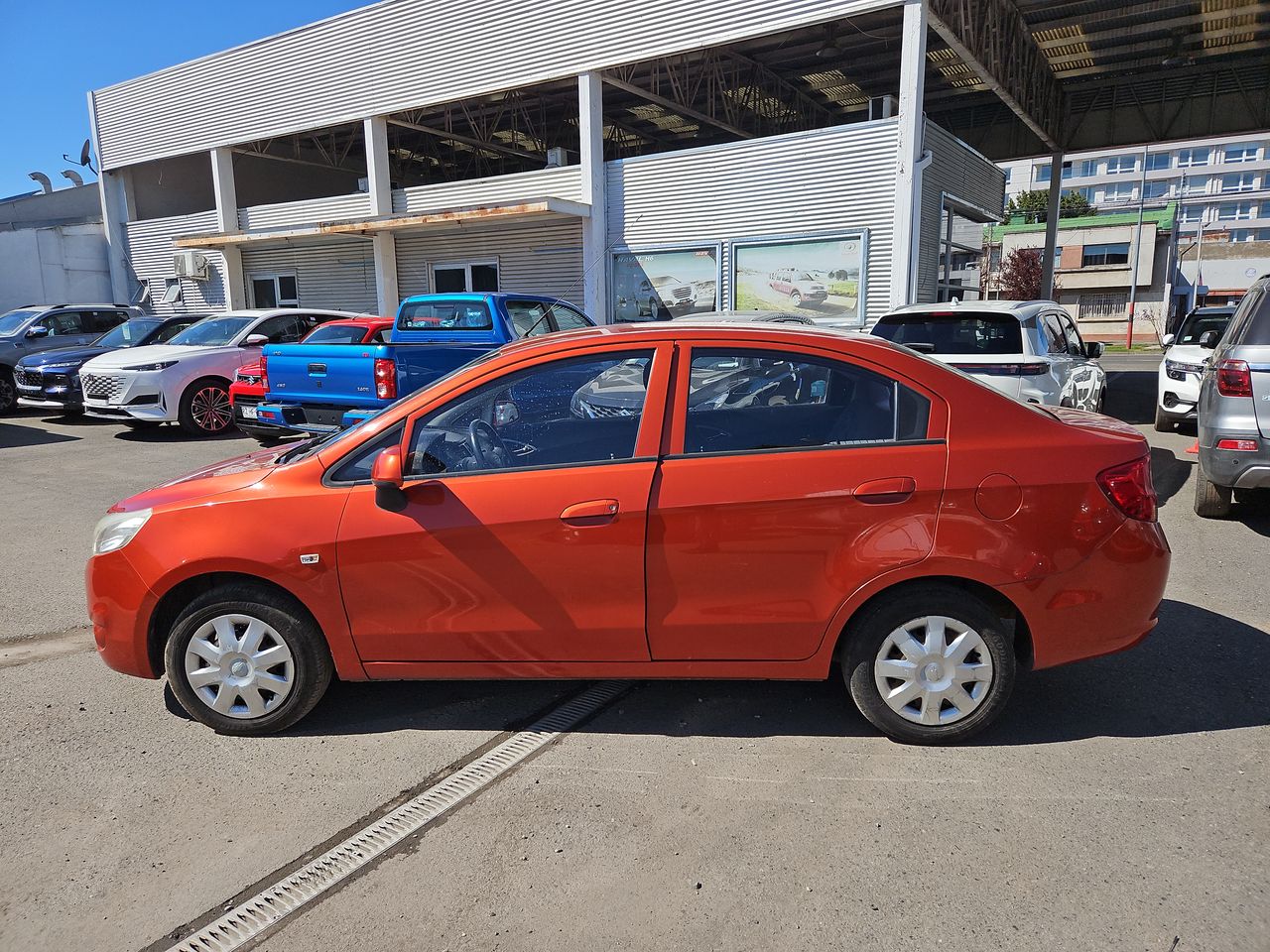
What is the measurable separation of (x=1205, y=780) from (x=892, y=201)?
39.1ft

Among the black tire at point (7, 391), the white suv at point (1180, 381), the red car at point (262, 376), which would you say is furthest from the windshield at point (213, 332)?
the white suv at point (1180, 381)

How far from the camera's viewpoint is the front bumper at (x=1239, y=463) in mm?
5688

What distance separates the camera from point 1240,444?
576cm

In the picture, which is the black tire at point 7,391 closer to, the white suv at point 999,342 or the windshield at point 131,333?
the windshield at point 131,333

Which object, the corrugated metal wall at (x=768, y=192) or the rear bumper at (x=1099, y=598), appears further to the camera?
the corrugated metal wall at (x=768, y=192)

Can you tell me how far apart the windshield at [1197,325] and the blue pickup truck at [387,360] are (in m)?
8.98

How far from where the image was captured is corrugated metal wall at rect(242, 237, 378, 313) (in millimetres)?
20672

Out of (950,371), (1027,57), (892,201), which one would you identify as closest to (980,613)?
(950,371)

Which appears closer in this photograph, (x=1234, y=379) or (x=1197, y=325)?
(x=1234, y=379)

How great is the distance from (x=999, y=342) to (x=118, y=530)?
273 inches

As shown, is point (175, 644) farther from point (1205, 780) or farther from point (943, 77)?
point (943, 77)

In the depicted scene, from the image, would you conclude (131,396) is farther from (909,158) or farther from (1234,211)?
(1234,211)

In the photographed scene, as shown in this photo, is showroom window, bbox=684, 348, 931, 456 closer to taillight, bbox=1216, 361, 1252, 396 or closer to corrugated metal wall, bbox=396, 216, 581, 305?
taillight, bbox=1216, 361, 1252, 396

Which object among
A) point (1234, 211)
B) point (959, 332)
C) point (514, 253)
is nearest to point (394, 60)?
point (514, 253)
